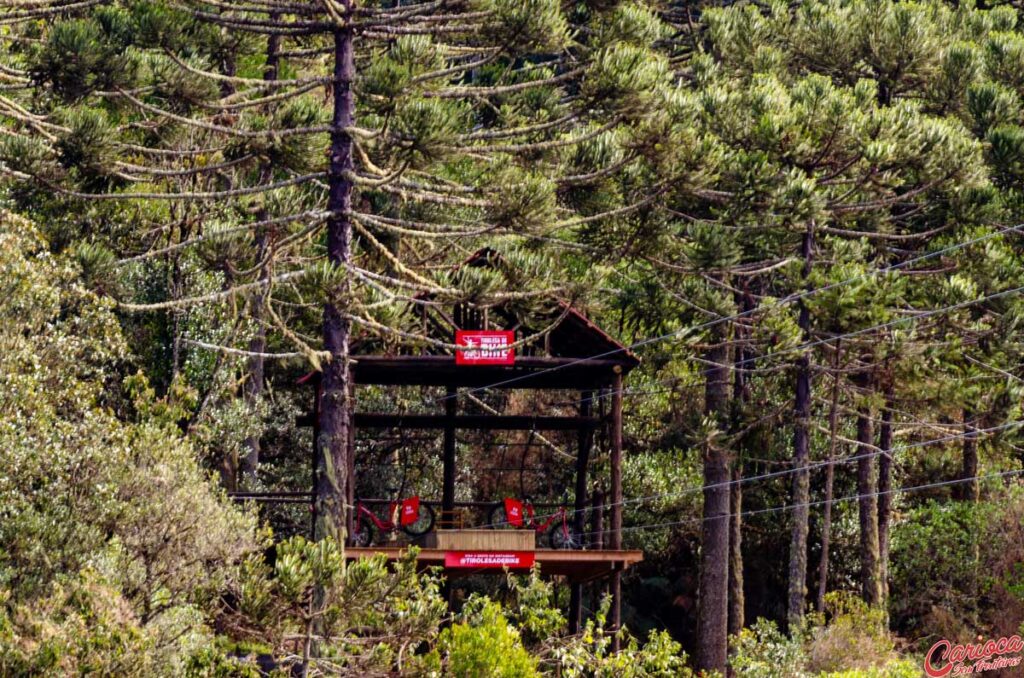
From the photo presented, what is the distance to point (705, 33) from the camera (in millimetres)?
37062

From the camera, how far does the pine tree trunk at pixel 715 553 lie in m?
31.4

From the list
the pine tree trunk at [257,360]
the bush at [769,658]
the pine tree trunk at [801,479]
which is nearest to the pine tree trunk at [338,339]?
the bush at [769,658]

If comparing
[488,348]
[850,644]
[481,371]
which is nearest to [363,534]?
[481,371]

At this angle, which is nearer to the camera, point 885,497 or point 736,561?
point 736,561

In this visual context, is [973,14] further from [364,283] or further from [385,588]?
[385,588]

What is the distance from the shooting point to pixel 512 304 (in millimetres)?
25984

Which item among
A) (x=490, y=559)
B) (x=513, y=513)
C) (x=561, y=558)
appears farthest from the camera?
(x=513, y=513)

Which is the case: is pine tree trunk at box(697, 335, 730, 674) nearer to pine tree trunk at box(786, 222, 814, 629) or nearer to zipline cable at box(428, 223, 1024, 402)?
zipline cable at box(428, 223, 1024, 402)

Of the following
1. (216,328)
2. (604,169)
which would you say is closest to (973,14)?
(604,169)

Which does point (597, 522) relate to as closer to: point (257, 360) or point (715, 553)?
point (715, 553)

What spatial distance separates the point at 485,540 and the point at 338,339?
13.7 feet

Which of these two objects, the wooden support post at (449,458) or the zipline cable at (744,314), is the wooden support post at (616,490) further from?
the wooden support post at (449,458)

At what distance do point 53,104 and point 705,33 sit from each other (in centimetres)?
1456

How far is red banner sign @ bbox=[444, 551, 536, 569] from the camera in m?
25.4
